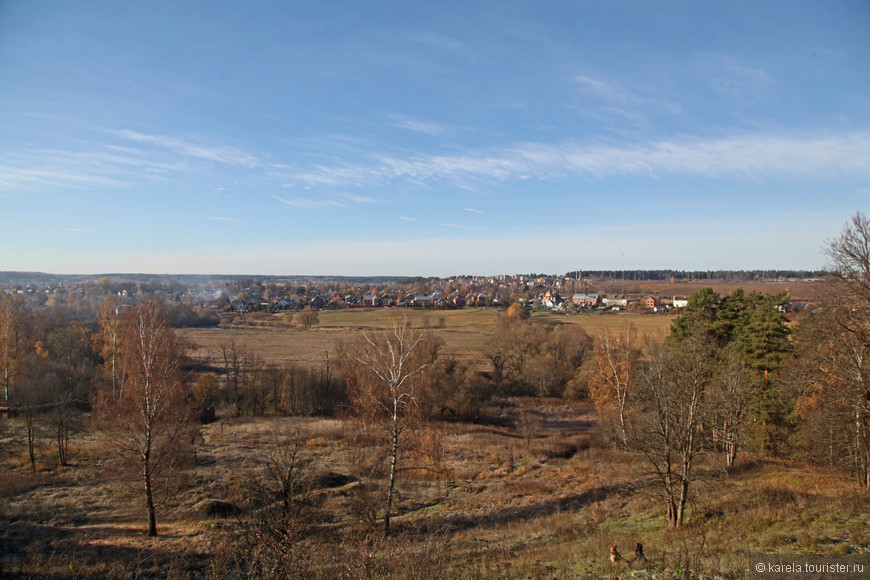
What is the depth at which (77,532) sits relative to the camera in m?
13.4

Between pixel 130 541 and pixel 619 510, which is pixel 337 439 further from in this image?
pixel 619 510

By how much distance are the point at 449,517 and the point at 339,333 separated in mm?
60231

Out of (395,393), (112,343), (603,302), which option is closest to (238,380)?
(112,343)

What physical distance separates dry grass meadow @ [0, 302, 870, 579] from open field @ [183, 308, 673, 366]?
2054 centimetres

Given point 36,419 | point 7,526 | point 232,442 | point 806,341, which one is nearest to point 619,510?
point 806,341

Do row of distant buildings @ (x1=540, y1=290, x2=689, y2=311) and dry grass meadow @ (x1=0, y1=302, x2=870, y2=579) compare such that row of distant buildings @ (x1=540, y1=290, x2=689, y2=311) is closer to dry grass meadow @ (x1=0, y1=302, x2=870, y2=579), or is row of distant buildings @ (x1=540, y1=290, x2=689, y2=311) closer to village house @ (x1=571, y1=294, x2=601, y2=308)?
village house @ (x1=571, y1=294, x2=601, y2=308)

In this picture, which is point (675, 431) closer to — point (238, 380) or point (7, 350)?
point (238, 380)

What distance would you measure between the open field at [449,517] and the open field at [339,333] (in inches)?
843

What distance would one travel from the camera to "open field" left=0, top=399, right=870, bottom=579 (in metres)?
9.07

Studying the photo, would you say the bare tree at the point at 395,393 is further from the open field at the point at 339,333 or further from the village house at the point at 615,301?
the village house at the point at 615,301

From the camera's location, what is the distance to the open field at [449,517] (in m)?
9.07

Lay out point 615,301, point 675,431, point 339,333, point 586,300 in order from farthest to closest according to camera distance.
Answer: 1. point 586,300
2. point 615,301
3. point 339,333
4. point 675,431

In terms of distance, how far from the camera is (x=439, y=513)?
16.7 m

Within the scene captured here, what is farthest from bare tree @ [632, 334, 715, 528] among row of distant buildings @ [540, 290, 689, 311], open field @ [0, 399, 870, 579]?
row of distant buildings @ [540, 290, 689, 311]
